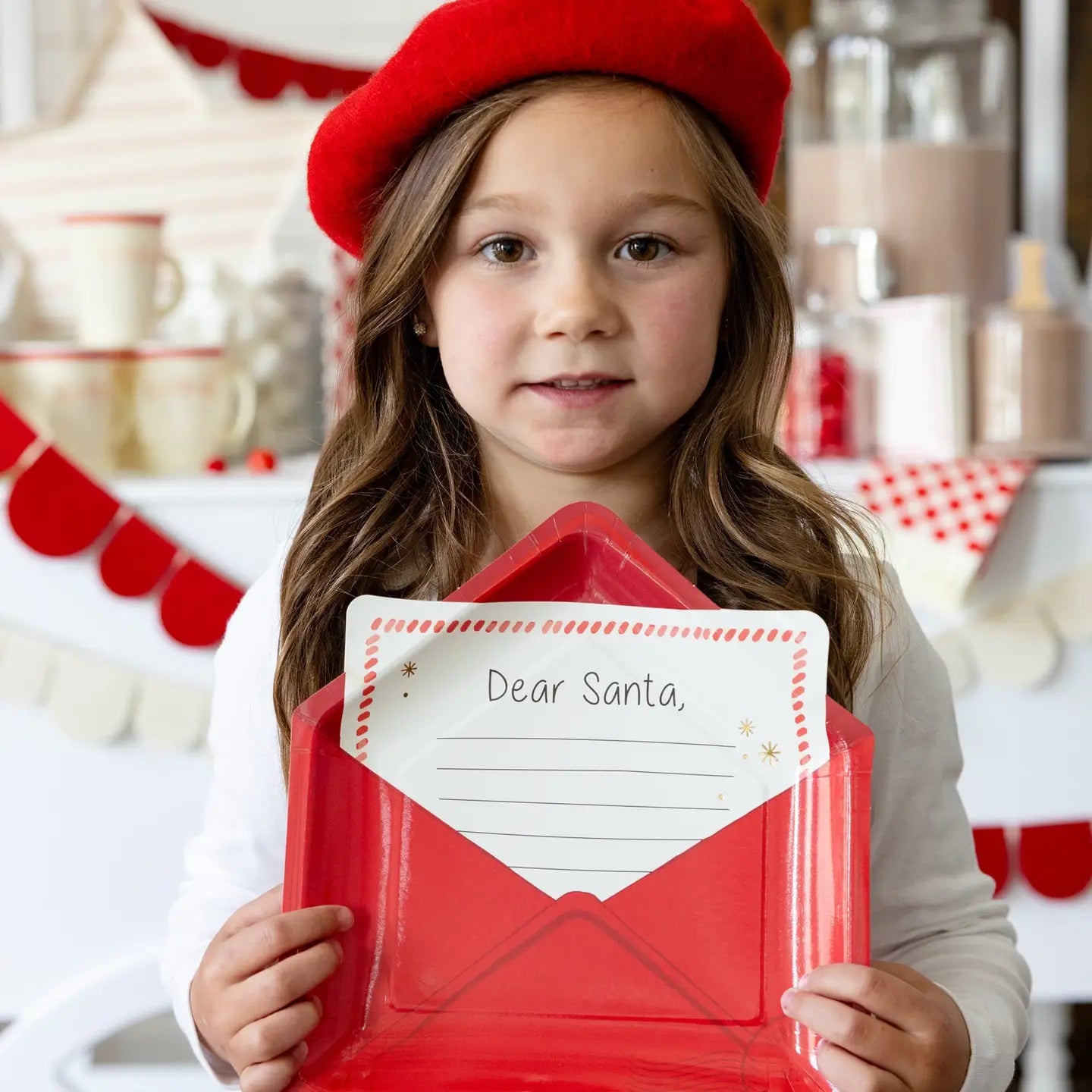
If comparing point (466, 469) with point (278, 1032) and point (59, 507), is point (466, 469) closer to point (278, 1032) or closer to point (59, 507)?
point (278, 1032)

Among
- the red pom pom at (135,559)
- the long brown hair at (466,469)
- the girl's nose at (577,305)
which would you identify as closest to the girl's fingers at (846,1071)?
the long brown hair at (466,469)

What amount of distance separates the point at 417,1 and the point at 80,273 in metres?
0.47

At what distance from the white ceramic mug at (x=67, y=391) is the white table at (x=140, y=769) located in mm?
56

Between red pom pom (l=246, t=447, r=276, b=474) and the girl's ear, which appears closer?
the girl's ear

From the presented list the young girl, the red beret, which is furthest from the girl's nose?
the red beret

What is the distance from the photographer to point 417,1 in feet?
4.96

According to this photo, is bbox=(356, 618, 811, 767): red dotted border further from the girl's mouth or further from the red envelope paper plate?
the girl's mouth

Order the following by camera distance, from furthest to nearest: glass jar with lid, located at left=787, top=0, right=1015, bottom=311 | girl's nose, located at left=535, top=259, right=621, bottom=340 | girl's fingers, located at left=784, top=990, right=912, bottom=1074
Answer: glass jar with lid, located at left=787, top=0, right=1015, bottom=311
girl's nose, located at left=535, top=259, right=621, bottom=340
girl's fingers, located at left=784, top=990, right=912, bottom=1074

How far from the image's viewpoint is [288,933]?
0.55 metres

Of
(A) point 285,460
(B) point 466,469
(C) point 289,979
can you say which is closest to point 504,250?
(B) point 466,469

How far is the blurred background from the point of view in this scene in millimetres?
1283

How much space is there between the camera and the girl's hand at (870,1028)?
55 cm

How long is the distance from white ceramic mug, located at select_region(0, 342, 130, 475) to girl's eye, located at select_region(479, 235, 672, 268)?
0.72m

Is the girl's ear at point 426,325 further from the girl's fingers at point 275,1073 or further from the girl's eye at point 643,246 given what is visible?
the girl's fingers at point 275,1073
